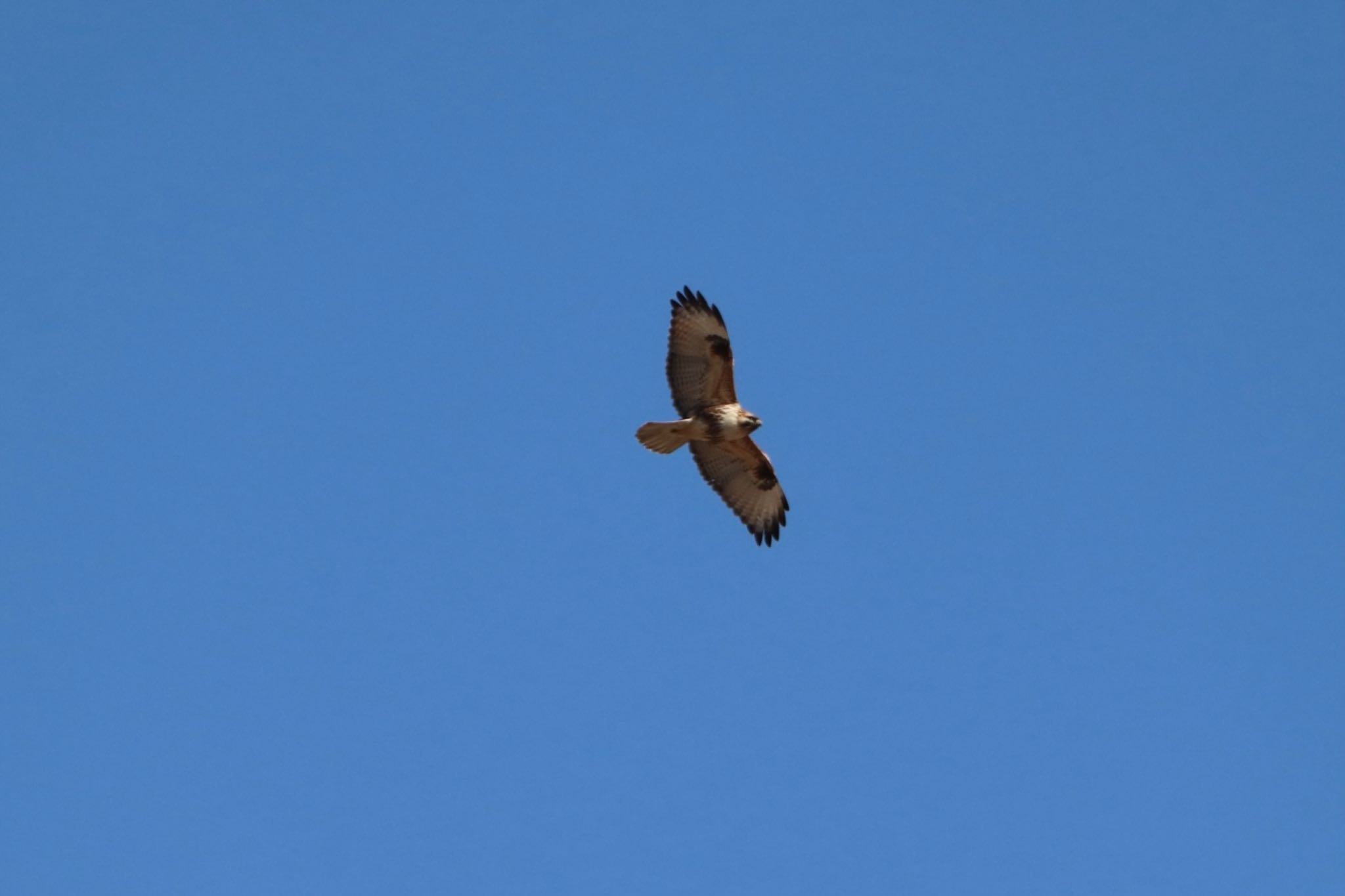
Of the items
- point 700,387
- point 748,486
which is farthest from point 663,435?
point 748,486

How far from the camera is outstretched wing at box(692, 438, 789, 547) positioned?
19.7 meters

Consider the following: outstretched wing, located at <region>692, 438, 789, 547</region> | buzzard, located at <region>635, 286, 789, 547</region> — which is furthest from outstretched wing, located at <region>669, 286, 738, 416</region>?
outstretched wing, located at <region>692, 438, 789, 547</region>

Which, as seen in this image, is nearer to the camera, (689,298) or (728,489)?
(689,298)

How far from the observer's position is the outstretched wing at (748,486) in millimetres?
19703

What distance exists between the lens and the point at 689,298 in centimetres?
1864

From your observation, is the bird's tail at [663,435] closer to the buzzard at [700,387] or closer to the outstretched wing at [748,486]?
the buzzard at [700,387]

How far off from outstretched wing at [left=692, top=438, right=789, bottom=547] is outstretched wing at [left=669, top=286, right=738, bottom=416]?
1005 millimetres

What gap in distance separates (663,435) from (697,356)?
1014 mm

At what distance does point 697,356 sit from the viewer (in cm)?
1862

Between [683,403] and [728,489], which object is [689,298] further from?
[728,489]

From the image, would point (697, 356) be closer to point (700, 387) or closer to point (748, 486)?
point (700, 387)

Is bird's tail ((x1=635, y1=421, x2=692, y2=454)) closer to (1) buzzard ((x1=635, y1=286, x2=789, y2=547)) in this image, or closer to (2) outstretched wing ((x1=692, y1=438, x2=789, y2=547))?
(1) buzzard ((x1=635, y1=286, x2=789, y2=547))

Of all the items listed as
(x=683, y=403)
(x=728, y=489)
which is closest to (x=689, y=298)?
(x=683, y=403)

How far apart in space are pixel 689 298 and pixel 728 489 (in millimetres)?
2622
